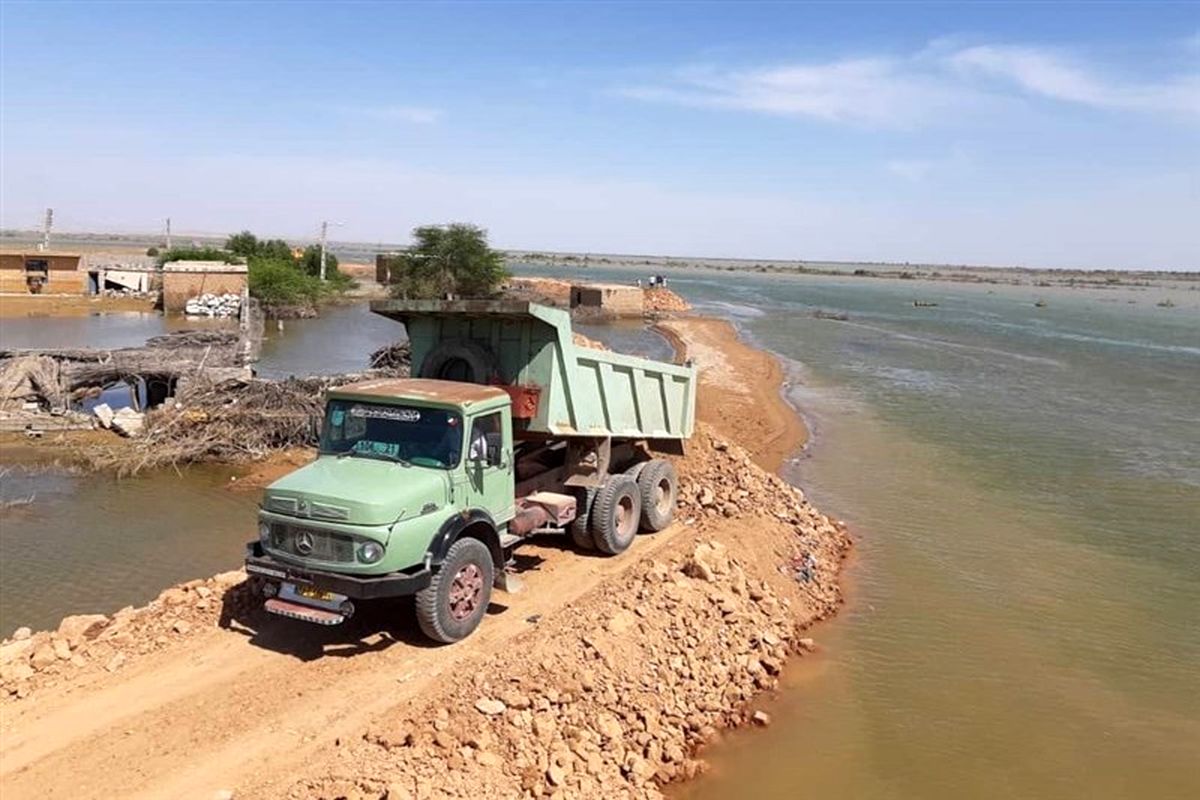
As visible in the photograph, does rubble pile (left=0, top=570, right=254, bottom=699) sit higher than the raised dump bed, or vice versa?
the raised dump bed

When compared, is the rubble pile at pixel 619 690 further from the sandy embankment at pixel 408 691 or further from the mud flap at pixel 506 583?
the mud flap at pixel 506 583

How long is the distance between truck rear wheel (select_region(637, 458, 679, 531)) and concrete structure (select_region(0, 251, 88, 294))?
4526cm

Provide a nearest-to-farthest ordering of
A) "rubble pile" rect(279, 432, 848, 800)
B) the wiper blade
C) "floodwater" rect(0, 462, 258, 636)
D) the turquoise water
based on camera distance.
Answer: "rubble pile" rect(279, 432, 848, 800) < the wiper blade < the turquoise water < "floodwater" rect(0, 462, 258, 636)

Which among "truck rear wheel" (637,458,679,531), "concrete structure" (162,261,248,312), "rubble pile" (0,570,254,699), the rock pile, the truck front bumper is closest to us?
the truck front bumper

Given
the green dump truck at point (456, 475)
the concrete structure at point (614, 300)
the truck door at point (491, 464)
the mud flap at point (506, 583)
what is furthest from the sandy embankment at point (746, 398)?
the concrete structure at point (614, 300)

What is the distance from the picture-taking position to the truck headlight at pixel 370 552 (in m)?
6.82

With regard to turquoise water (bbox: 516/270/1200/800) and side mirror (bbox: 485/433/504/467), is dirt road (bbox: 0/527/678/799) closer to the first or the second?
side mirror (bbox: 485/433/504/467)

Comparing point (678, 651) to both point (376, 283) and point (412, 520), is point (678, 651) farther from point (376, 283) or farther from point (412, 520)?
point (376, 283)

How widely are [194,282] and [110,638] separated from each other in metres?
38.9

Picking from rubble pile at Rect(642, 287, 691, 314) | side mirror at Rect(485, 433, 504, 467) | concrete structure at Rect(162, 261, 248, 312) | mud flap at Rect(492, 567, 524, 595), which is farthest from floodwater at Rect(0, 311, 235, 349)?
rubble pile at Rect(642, 287, 691, 314)

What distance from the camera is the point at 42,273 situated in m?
44.5

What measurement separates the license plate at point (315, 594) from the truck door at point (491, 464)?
1499mm

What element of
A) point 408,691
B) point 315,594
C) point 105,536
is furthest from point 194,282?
point 408,691

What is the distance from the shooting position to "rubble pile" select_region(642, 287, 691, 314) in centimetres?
5744
